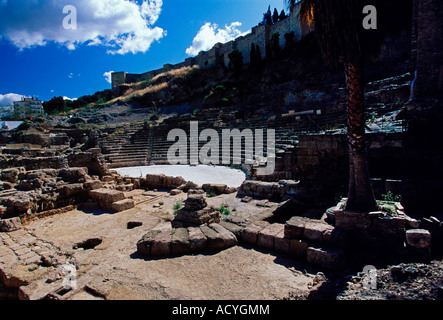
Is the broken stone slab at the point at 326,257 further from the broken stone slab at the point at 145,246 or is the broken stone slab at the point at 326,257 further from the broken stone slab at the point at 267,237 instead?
the broken stone slab at the point at 145,246

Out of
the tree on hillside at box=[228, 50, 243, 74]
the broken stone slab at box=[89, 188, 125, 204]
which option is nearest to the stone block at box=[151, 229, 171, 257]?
the broken stone slab at box=[89, 188, 125, 204]

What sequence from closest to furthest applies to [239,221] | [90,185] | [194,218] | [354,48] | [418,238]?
[418,238]
[354,48]
[194,218]
[239,221]
[90,185]

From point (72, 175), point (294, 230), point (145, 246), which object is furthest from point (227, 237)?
point (72, 175)

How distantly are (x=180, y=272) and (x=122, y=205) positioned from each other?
473 centimetres

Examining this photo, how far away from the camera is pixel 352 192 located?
4355 mm

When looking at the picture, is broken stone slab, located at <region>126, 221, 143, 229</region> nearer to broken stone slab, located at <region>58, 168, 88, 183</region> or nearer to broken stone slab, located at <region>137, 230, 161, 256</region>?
broken stone slab, located at <region>137, 230, 161, 256</region>

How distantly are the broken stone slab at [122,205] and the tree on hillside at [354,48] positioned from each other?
263 inches

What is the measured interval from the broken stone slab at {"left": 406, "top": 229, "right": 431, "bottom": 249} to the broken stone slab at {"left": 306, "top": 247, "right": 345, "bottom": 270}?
96cm

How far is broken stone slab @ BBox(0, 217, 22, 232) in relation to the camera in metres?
6.13

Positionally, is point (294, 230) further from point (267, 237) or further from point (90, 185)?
point (90, 185)

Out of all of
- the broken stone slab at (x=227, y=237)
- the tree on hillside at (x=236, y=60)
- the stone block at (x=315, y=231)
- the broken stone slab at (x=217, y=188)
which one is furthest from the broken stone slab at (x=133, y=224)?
the tree on hillside at (x=236, y=60)

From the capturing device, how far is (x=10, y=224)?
6.25m
